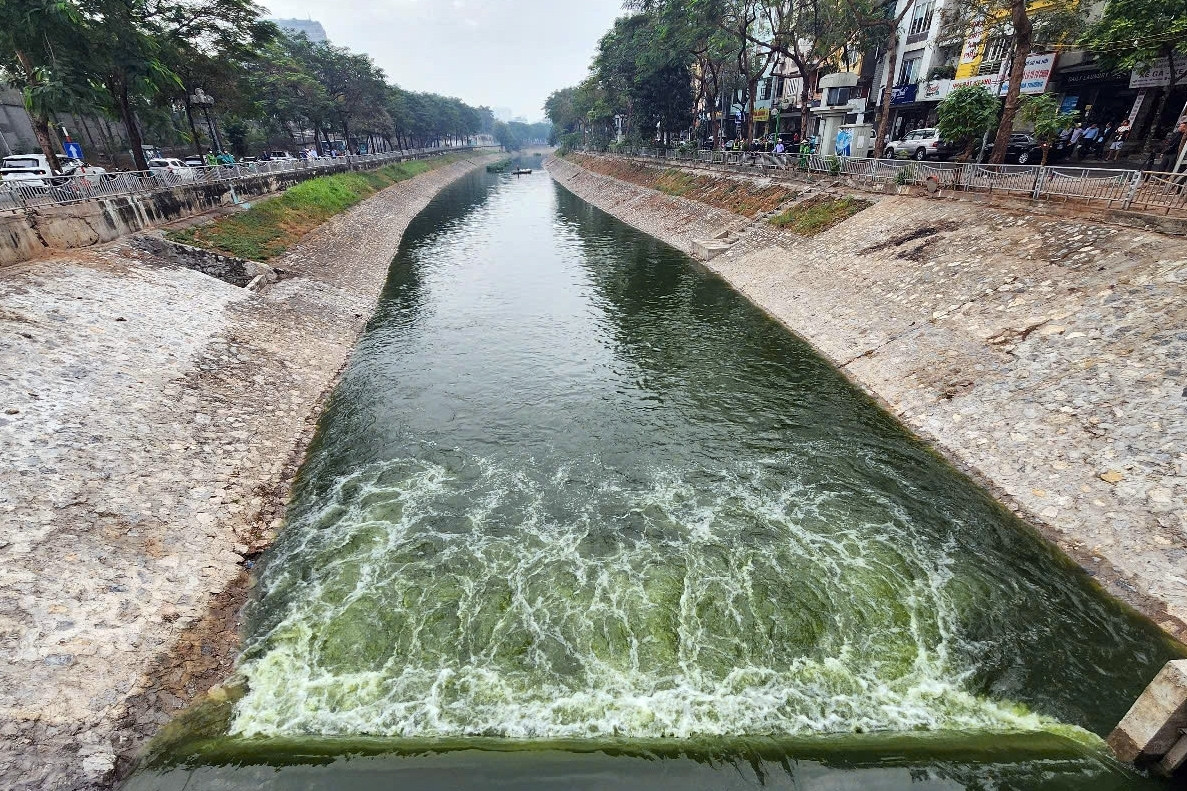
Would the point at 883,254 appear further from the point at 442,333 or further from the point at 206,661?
Answer: the point at 206,661

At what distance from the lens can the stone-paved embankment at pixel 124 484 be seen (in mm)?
7598

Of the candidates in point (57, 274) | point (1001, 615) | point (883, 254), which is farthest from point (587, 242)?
point (1001, 615)

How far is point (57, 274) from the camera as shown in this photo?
18.4m

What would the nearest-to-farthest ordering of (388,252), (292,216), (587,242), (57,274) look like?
(57,274), (292,216), (388,252), (587,242)

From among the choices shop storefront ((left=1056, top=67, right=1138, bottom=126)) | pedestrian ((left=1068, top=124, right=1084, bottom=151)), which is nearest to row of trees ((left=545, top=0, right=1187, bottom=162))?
pedestrian ((left=1068, top=124, right=1084, bottom=151))

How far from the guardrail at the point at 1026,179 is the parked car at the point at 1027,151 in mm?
7883

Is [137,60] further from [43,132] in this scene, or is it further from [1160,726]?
[1160,726]

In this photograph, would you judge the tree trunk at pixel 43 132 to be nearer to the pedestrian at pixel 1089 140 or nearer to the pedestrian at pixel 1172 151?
the pedestrian at pixel 1172 151

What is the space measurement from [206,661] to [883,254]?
93.9 ft

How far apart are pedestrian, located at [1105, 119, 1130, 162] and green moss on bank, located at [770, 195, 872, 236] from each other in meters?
18.4

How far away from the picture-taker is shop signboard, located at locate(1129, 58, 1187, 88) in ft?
104

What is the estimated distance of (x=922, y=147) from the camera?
125ft

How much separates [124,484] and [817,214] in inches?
1387

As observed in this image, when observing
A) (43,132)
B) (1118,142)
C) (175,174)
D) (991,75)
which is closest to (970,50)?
(991,75)
